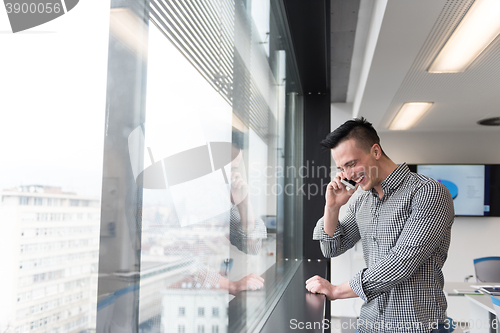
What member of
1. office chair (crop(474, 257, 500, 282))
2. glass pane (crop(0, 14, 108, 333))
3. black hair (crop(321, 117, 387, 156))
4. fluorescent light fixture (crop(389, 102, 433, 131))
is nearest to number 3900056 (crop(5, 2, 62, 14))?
glass pane (crop(0, 14, 108, 333))

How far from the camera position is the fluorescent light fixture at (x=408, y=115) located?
4.07 m

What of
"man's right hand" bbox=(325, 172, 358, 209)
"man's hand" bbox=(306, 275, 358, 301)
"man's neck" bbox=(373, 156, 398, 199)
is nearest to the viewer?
"man's hand" bbox=(306, 275, 358, 301)

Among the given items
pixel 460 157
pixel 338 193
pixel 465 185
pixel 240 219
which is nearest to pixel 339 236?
pixel 338 193

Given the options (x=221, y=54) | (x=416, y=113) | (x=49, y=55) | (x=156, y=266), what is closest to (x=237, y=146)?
(x=221, y=54)

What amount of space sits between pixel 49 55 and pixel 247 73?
850 millimetres

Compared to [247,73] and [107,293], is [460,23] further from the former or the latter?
[107,293]

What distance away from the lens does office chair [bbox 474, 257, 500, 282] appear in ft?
13.0

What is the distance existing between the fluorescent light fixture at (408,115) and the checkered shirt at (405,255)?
9.74 feet

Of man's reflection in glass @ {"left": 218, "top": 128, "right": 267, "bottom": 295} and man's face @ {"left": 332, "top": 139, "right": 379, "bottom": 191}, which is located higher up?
man's face @ {"left": 332, "top": 139, "right": 379, "bottom": 191}

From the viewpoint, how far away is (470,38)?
7.73ft

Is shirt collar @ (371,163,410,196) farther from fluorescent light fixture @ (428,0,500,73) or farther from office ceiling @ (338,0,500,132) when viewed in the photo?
fluorescent light fixture @ (428,0,500,73)

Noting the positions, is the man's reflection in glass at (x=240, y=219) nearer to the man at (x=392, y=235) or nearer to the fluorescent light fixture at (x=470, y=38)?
the man at (x=392, y=235)

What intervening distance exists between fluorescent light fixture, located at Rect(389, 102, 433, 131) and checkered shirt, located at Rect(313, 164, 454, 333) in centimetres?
297

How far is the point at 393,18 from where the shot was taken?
205 cm
